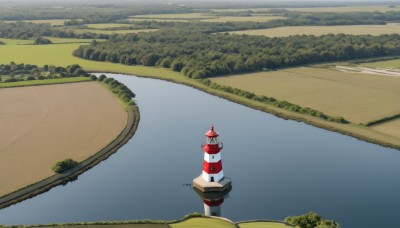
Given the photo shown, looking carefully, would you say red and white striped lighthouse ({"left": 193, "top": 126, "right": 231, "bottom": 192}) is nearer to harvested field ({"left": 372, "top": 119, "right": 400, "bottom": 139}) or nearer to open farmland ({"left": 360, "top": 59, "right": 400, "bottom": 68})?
harvested field ({"left": 372, "top": 119, "right": 400, "bottom": 139})

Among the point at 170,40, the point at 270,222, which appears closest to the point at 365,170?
the point at 270,222

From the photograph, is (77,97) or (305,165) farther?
(77,97)

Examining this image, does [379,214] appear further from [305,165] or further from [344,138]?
[344,138]

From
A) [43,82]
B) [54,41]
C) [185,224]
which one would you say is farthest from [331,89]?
[54,41]

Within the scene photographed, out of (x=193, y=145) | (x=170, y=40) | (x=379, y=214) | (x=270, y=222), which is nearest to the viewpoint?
(x=270, y=222)

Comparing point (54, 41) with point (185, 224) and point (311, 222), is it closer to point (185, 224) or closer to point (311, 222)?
point (185, 224)

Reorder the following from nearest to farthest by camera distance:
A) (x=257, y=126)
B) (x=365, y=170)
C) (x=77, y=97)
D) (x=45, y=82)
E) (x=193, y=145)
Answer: (x=365, y=170) → (x=193, y=145) → (x=257, y=126) → (x=77, y=97) → (x=45, y=82)

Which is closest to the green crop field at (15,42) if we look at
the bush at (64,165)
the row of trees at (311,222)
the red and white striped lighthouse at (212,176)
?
the bush at (64,165)

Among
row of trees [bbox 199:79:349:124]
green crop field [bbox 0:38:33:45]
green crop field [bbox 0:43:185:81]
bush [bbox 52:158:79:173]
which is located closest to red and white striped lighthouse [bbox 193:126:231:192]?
bush [bbox 52:158:79:173]
